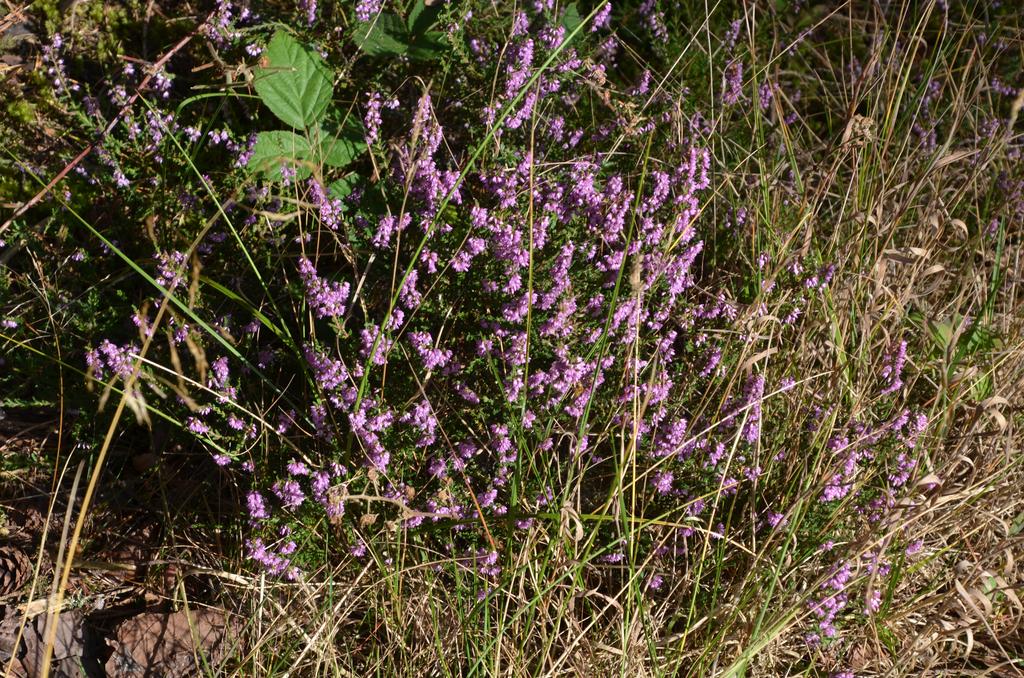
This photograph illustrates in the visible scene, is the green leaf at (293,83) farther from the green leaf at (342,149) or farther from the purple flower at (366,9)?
the purple flower at (366,9)

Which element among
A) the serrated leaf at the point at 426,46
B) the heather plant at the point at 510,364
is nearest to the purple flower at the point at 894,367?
the heather plant at the point at 510,364

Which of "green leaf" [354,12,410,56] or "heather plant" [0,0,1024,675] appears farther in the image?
"green leaf" [354,12,410,56]

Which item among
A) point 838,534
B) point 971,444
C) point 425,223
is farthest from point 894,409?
point 425,223

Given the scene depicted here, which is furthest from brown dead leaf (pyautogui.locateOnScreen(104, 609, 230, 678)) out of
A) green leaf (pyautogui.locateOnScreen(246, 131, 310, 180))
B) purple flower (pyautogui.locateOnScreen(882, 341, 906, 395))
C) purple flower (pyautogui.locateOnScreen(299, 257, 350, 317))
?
purple flower (pyautogui.locateOnScreen(882, 341, 906, 395))

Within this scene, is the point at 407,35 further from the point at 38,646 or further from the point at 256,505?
the point at 38,646

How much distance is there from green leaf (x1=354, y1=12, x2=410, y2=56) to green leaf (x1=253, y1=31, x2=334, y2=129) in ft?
0.57

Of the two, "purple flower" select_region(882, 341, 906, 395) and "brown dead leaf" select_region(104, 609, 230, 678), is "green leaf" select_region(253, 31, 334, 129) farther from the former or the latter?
"purple flower" select_region(882, 341, 906, 395)

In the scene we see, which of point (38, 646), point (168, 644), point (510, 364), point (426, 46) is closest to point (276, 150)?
point (426, 46)

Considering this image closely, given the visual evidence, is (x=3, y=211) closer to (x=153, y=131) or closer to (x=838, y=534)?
(x=153, y=131)

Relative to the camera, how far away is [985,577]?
9.78ft

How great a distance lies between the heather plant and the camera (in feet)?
8.51

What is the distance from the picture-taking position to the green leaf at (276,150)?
2865 mm

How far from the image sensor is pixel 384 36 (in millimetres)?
3143

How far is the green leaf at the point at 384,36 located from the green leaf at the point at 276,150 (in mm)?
426
